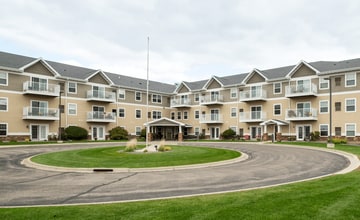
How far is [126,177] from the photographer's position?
13375 millimetres

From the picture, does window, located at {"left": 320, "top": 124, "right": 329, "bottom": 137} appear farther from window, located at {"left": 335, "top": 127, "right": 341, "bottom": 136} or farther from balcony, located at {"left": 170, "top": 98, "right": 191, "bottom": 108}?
balcony, located at {"left": 170, "top": 98, "right": 191, "bottom": 108}

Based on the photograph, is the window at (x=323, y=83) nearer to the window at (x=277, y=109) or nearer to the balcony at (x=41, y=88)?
the window at (x=277, y=109)

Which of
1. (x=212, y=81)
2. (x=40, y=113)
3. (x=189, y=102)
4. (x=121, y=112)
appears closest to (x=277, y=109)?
(x=212, y=81)

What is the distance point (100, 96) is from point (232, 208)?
41265mm

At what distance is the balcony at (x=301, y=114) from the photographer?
37406 mm

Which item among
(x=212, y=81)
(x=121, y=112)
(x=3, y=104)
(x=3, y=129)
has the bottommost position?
(x=3, y=129)

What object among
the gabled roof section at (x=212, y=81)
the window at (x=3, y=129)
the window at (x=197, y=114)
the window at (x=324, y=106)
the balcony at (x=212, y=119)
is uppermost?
the gabled roof section at (x=212, y=81)

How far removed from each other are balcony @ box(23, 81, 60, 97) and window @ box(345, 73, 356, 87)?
3769 cm

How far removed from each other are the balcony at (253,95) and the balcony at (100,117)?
20717mm

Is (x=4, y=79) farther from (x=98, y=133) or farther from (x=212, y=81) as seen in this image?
(x=212, y=81)

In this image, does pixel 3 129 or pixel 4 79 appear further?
pixel 4 79

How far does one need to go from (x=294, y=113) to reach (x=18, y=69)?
3636 cm

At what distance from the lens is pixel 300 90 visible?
3866cm

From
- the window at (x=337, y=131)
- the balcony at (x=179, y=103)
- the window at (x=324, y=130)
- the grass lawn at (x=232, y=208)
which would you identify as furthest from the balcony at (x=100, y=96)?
the grass lawn at (x=232, y=208)
